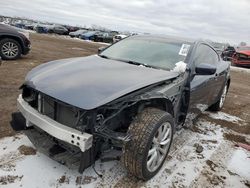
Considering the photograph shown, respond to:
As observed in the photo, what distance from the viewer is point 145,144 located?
282 centimetres

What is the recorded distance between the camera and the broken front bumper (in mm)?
2598

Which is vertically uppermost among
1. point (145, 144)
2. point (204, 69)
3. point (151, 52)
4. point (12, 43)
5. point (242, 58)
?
point (151, 52)

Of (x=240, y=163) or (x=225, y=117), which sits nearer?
(x=240, y=163)

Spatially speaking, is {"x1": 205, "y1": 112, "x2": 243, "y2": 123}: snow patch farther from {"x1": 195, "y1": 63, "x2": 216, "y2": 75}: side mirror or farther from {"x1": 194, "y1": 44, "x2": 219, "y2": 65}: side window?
{"x1": 195, "y1": 63, "x2": 216, "y2": 75}: side mirror

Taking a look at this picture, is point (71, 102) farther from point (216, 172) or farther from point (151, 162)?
point (216, 172)

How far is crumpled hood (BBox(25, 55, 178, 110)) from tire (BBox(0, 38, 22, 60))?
5944 millimetres

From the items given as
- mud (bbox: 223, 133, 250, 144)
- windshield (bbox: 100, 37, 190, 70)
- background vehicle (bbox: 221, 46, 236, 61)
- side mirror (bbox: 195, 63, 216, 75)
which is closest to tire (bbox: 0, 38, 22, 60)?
windshield (bbox: 100, 37, 190, 70)

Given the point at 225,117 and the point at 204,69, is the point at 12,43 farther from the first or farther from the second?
the point at 204,69

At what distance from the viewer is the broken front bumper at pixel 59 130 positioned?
102 inches

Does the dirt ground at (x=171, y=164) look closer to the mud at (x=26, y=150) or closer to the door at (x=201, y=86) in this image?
the mud at (x=26, y=150)

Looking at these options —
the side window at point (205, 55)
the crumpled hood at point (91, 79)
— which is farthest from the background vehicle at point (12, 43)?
the side window at point (205, 55)

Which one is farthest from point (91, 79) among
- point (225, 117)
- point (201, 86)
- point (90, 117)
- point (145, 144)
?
point (225, 117)

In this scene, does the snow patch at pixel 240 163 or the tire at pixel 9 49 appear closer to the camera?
the snow patch at pixel 240 163

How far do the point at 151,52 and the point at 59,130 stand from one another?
2068mm
